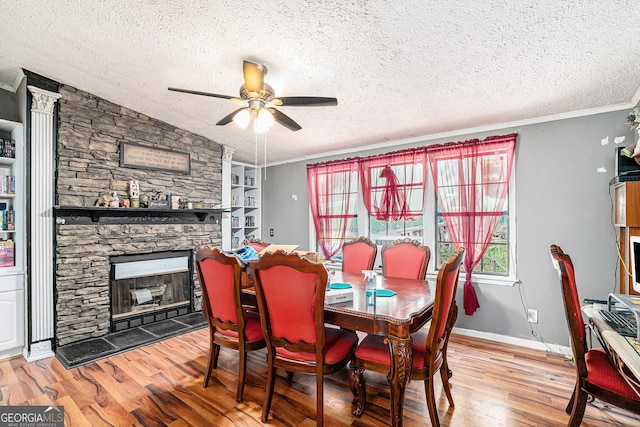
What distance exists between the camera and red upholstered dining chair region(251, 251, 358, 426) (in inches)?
71.1

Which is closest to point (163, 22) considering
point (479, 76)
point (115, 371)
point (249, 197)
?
point (479, 76)

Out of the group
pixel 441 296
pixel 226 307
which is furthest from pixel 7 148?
pixel 441 296

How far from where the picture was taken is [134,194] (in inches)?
147

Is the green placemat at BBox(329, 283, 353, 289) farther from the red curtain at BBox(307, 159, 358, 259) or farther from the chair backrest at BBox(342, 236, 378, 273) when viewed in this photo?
the red curtain at BBox(307, 159, 358, 259)

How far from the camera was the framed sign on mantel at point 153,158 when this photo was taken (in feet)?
12.3

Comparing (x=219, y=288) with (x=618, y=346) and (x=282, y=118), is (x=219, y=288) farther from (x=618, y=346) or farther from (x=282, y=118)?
(x=618, y=346)

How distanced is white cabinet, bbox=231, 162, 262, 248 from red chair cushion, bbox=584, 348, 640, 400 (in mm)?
4646

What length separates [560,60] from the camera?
210 centimetres

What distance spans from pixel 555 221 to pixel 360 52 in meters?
2.57

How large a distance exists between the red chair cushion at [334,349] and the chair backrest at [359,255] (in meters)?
1.18

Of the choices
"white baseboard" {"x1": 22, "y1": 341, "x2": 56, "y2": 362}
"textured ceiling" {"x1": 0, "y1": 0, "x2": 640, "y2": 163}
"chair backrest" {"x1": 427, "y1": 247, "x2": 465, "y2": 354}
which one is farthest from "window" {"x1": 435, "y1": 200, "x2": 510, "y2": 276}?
"white baseboard" {"x1": 22, "y1": 341, "x2": 56, "y2": 362}

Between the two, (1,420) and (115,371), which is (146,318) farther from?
(1,420)

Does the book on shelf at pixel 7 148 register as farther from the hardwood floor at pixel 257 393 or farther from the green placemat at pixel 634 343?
the green placemat at pixel 634 343

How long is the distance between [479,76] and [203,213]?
380 cm
